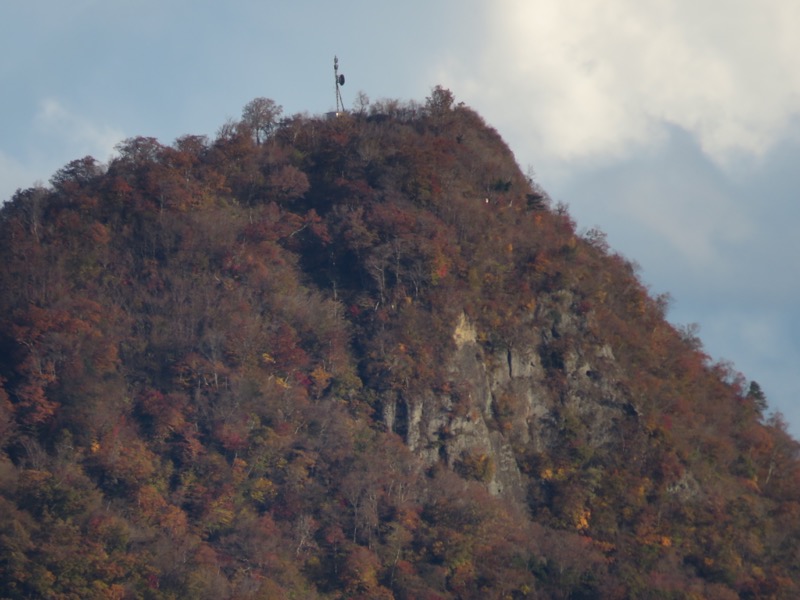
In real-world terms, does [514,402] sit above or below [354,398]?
above

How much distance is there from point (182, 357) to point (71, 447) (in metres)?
7.96

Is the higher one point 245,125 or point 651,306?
point 245,125

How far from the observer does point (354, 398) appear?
7556 cm

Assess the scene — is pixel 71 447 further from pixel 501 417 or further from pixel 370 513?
pixel 501 417

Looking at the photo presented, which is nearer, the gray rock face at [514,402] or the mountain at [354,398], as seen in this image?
the mountain at [354,398]

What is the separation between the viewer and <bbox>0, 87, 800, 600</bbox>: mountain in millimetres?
68562

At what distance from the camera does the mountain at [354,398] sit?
68.6 meters

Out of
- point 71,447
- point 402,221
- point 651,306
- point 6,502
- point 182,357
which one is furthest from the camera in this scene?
point 651,306

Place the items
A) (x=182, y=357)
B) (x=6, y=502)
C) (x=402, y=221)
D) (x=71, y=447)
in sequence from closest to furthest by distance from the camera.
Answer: (x=6, y=502) → (x=71, y=447) → (x=182, y=357) → (x=402, y=221)

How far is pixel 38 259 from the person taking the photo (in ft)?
258

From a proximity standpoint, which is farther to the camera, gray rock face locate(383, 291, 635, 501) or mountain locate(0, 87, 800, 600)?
gray rock face locate(383, 291, 635, 501)

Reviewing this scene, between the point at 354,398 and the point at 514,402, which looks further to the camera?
the point at 514,402

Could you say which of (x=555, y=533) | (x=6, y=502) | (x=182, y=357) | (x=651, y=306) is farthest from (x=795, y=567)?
(x=6, y=502)

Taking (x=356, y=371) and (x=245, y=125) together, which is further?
(x=245, y=125)
